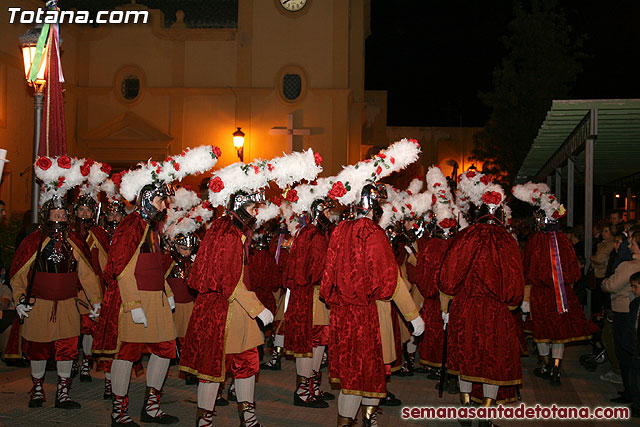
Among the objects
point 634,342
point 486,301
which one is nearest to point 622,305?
point 634,342

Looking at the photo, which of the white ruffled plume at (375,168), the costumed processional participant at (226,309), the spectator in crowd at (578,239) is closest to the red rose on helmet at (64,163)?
the costumed processional participant at (226,309)

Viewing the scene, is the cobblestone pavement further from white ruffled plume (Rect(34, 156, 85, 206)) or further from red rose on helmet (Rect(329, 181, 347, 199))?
red rose on helmet (Rect(329, 181, 347, 199))

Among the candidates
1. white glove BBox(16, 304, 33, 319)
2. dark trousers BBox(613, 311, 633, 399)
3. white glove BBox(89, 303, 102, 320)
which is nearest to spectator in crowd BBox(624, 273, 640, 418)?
Result: dark trousers BBox(613, 311, 633, 399)

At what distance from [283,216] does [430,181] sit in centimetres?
264

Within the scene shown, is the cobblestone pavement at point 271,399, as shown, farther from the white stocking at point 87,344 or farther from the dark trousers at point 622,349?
the dark trousers at point 622,349

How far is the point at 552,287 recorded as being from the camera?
914 centimetres

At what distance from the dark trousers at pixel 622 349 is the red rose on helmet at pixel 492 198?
7.92ft

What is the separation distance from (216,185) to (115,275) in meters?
1.44

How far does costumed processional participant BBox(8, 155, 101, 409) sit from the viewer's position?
7.42 m

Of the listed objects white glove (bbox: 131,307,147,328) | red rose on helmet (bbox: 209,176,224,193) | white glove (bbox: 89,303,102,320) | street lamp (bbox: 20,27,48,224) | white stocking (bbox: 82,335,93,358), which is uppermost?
street lamp (bbox: 20,27,48,224)

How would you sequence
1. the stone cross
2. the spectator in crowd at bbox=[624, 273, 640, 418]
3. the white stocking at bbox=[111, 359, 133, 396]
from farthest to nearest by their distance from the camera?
1. the stone cross
2. the spectator in crowd at bbox=[624, 273, 640, 418]
3. the white stocking at bbox=[111, 359, 133, 396]

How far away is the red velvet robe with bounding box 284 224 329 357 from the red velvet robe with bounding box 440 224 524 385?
72.5 inches

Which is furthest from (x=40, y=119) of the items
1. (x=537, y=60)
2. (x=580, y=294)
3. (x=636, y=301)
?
(x=537, y=60)

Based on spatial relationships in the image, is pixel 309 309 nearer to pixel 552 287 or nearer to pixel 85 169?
pixel 85 169
